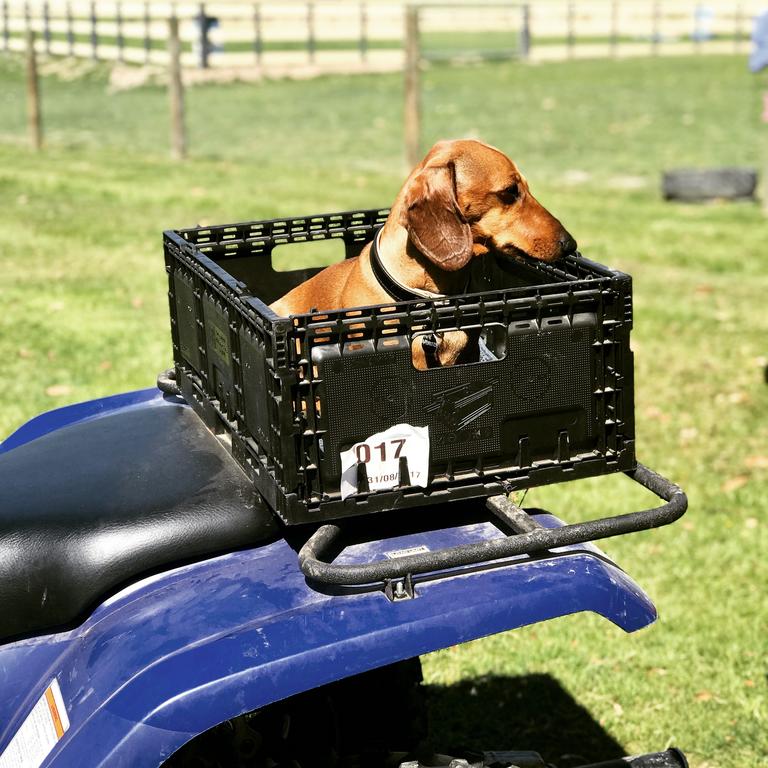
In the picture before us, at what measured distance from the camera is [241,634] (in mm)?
2252

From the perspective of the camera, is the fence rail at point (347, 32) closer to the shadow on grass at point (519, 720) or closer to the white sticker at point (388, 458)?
the shadow on grass at point (519, 720)

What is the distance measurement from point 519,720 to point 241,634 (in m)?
1.96

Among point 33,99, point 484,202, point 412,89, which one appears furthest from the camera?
point 33,99

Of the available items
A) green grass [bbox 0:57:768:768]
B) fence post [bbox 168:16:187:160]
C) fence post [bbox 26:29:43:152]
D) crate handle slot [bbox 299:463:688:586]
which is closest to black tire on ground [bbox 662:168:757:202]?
green grass [bbox 0:57:768:768]

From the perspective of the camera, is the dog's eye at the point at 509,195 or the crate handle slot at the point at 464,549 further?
the dog's eye at the point at 509,195

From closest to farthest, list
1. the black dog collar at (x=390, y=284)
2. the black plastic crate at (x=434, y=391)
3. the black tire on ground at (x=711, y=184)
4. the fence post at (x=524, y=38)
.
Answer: the black plastic crate at (x=434, y=391) < the black dog collar at (x=390, y=284) < the black tire on ground at (x=711, y=184) < the fence post at (x=524, y=38)

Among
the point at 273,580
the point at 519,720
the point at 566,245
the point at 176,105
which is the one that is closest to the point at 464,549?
the point at 273,580

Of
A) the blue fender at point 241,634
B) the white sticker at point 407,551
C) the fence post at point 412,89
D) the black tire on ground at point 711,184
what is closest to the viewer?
the blue fender at point 241,634

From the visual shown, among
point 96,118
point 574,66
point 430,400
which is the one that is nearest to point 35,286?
point 430,400

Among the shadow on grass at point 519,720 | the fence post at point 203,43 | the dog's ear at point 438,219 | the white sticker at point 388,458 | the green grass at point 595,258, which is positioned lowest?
the shadow on grass at point 519,720

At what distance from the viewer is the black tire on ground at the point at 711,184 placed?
40.6 feet

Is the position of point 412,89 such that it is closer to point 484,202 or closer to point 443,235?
point 484,202

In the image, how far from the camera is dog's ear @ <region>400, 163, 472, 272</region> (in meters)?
3.12

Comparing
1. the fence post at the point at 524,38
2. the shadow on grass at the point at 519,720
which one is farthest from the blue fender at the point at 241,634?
the fence post at the point at 524,38
